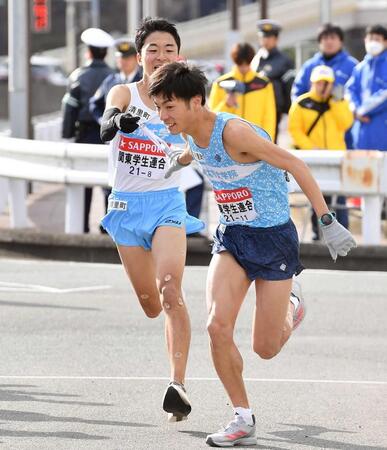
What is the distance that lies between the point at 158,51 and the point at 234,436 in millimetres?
2176

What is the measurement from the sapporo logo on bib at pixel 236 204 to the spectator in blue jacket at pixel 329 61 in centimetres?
909

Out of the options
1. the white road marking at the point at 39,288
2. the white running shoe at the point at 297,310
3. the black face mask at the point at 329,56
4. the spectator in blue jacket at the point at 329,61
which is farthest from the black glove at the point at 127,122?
the black face mask at the point at 329,56

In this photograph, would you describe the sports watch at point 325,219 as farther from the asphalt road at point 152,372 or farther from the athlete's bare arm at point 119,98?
the athlete's bare arm at point 119,98

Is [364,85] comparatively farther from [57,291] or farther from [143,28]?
[143,28]

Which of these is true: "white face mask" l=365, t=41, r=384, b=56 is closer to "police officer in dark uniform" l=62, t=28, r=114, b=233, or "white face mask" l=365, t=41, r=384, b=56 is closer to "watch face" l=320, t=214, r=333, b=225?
"police officer in dark uniform" l=62, t=28, r=114, b=233

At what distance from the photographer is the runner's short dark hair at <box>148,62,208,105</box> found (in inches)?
286

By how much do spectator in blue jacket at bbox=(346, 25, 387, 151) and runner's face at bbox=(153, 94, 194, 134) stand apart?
359 inches

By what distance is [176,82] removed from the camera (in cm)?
728

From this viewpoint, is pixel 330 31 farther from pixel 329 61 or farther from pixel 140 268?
pixel 140 268

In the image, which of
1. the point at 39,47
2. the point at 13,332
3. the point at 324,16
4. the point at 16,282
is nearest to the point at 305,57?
the point at 324,16

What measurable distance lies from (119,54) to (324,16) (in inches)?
921

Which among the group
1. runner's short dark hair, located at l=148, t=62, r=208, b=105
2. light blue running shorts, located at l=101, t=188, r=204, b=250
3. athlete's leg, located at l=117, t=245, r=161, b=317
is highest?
runner's short dark hair, located at l=148, t=62, r=208, b=105

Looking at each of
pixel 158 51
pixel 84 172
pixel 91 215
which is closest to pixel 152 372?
pixel 158 51

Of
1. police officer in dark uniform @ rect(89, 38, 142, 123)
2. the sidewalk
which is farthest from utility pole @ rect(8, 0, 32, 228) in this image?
police officer in dark uniform @ rect(89, 38, 142, 123)
